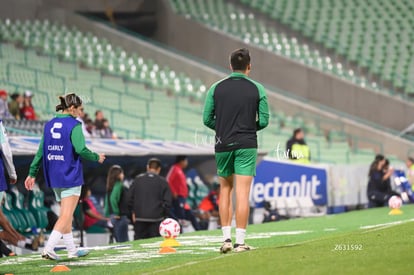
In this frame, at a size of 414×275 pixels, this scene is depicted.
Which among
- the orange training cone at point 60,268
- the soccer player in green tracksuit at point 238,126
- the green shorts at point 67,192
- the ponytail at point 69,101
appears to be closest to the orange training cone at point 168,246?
the green shorts at point 67,192

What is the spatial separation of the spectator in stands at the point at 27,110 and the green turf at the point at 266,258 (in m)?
9.36

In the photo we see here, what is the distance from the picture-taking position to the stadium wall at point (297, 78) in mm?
38250

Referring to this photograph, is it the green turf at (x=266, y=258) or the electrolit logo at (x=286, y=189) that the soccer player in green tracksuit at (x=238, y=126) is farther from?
the electrolit logo at (x=286, y=189)

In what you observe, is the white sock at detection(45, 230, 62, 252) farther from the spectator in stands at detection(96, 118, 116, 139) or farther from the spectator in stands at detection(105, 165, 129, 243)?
the spectator in stands at detection(96, 118, 116, 139)

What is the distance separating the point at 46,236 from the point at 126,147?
9.53ft

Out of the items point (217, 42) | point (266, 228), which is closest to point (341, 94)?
point (217, 42)

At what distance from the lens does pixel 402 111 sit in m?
38.0

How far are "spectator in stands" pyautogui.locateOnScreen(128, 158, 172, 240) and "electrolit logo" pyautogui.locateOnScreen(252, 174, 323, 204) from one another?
21.4 feet

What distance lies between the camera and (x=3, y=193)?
12.6 m

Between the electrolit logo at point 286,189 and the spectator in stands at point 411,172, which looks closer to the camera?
the electrolit logo at point 286,189

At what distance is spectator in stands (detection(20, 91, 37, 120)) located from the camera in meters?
25.8

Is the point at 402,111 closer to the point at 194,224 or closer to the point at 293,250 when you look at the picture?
the point at 194,224

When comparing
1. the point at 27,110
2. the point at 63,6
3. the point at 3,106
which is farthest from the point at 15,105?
the point at 63,6

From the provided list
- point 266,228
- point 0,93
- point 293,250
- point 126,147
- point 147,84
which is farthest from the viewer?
point 147,84
